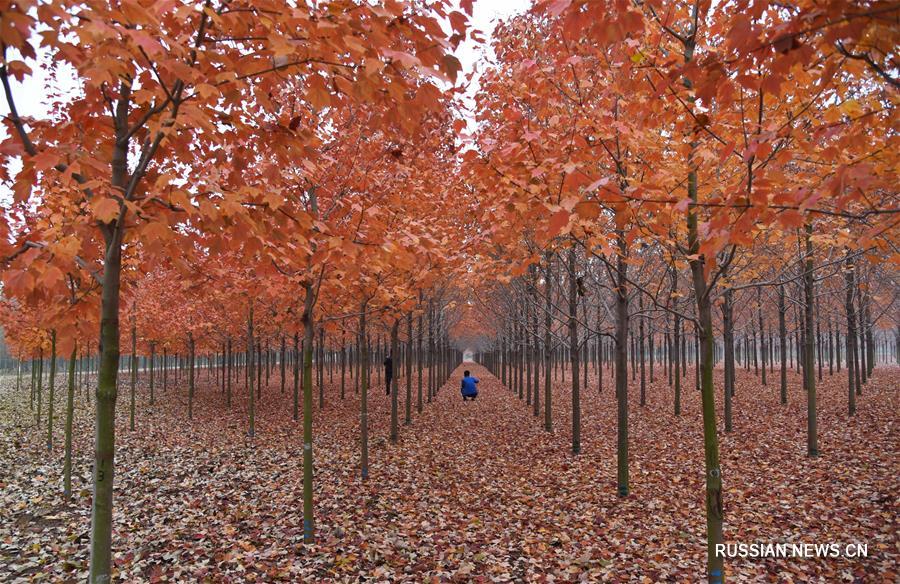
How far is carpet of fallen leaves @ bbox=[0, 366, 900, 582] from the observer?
5.73 meters

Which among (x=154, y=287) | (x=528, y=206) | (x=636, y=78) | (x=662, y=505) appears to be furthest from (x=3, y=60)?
(x=154, y=287)

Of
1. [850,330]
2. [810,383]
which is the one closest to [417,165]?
[810,383]

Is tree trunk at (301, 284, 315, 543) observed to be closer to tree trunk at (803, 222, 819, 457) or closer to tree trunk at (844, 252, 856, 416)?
tree trunk at (803, 222, 819, 457)

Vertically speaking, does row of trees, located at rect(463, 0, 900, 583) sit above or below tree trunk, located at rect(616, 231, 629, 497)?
above

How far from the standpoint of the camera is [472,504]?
26.0 feet

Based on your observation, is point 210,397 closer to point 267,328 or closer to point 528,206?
point 267,328

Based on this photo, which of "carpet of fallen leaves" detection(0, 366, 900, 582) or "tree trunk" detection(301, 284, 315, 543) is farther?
"tree trunk" detection(301, 284, 315, 543)

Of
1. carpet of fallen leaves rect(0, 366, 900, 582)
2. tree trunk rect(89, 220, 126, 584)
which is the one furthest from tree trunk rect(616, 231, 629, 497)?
tree trunk rect(89, 220, 126, 584)

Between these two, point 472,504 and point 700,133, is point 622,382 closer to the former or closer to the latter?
point 472,504

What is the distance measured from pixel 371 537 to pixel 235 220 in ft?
17.9

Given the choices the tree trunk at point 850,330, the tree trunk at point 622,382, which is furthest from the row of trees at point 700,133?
the tree trunk at point 850,330

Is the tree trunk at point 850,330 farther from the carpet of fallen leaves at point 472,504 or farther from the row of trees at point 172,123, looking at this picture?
the row of trees at point 172,123

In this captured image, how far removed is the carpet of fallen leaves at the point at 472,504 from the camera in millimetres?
5734

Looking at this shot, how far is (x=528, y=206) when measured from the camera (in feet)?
14.2
